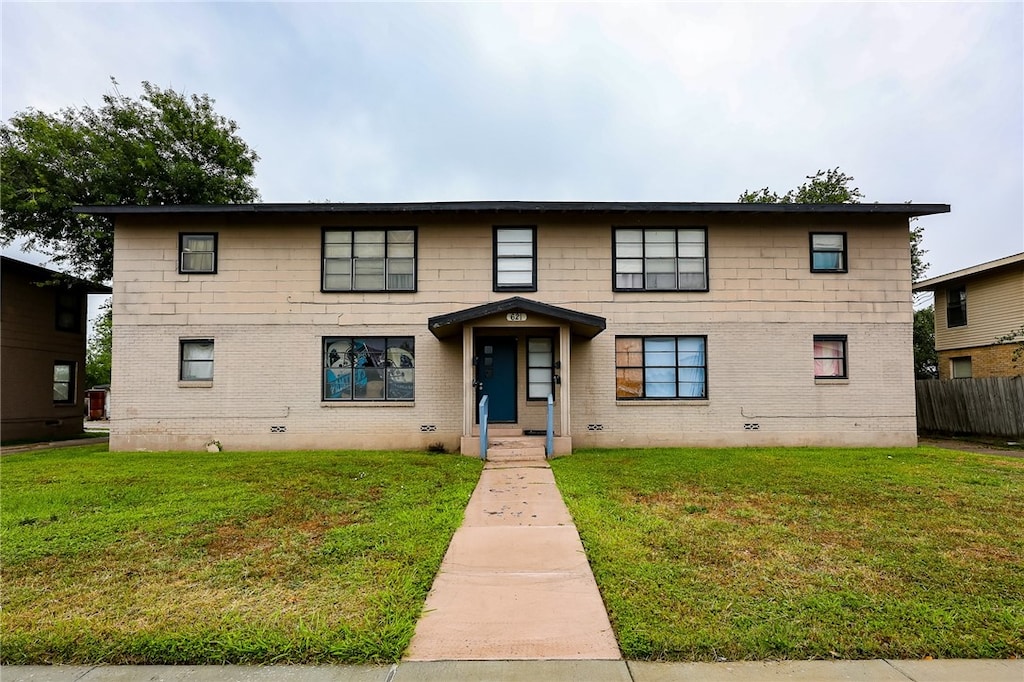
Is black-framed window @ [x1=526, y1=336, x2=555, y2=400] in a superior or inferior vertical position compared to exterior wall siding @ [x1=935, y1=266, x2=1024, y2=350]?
inferior

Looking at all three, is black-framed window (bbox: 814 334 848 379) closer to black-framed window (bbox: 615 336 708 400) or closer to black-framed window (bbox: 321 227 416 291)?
black-framed window (bbox: 615 336 708 400)

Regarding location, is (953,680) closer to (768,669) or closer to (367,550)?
(768,669)

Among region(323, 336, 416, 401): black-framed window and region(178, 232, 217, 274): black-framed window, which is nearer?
region(323, 336, 416, 401): black-framed window

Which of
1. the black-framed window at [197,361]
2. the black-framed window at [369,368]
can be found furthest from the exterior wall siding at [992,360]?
the black-framed window at [197,361]

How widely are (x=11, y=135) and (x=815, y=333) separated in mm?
24839

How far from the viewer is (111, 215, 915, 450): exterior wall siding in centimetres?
1334

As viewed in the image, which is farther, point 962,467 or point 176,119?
point 176,119

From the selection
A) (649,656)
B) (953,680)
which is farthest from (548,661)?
(953,680)

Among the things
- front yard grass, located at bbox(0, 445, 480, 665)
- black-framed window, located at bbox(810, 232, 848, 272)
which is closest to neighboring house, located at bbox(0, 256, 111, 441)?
front yard grass, located at bbox(0, 445, 480, 665)

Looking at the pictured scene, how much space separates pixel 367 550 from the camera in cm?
542

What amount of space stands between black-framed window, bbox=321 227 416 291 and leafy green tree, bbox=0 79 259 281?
931cm

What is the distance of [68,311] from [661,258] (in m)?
20.6

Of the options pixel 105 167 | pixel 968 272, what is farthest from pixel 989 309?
pixel 105 167

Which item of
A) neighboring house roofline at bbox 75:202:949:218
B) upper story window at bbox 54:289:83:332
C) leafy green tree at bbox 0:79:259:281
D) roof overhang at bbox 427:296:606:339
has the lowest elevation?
roof overhang at bbox 427:296:606:339
